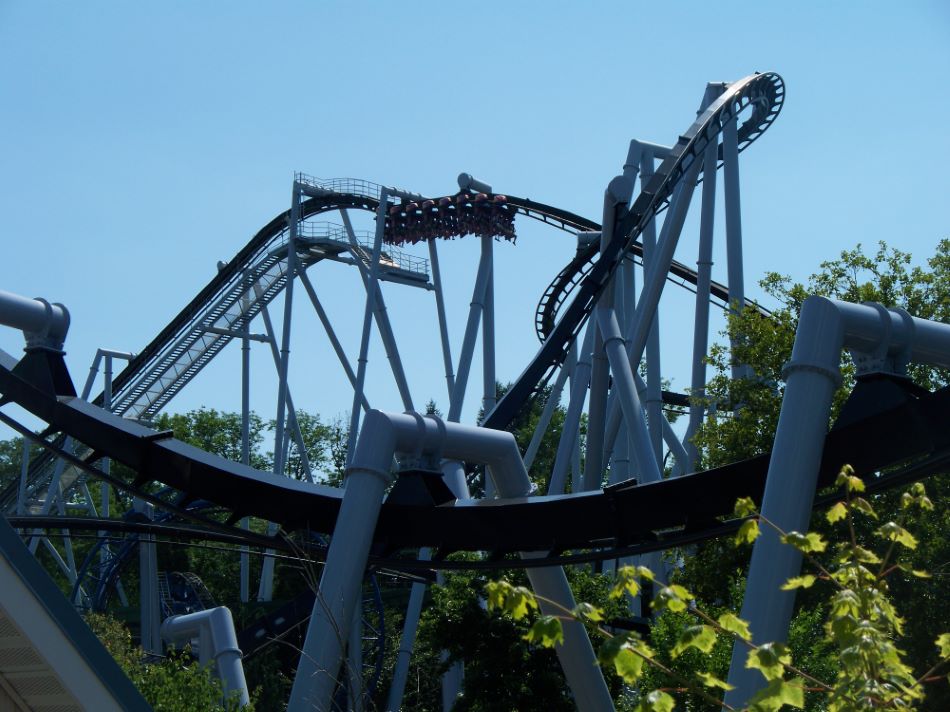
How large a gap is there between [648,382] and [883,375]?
11245mm

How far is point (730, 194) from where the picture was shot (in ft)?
59.4

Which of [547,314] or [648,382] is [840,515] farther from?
[547,314]

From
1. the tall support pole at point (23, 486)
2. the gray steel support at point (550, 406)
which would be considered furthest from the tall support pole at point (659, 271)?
the tall support pole at point (23, 486)

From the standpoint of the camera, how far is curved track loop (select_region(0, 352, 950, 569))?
6.67 metres

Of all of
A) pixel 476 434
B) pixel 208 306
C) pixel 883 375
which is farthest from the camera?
pixel 208 306

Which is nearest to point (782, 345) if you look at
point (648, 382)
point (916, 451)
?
point (648, 382)

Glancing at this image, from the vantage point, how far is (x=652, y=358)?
738 inches

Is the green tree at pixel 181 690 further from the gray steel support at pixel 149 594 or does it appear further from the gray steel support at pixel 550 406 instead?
the gray steel support at pixel 550 406

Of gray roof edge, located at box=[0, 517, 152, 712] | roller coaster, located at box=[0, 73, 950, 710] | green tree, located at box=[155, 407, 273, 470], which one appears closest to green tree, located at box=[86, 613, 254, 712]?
roller coaster, located at box=[0, 73, 950, 710]

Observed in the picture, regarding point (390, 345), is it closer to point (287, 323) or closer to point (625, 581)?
point (287, 323)

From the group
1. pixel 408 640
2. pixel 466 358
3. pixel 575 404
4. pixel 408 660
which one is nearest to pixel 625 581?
pixel 575 404

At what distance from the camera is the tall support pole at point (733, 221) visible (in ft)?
55.7

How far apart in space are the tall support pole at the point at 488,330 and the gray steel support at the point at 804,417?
15984mm

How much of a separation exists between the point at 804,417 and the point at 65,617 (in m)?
3.64
